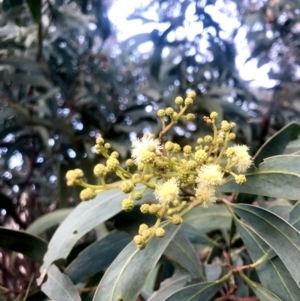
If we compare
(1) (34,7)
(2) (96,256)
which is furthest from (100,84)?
(2) (96,256)

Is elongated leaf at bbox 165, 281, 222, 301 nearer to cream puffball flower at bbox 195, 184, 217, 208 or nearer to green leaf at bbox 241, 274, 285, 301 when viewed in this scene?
green leaf at bbox 241, 274, 285, 301

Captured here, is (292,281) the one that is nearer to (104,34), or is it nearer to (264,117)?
(104,34)

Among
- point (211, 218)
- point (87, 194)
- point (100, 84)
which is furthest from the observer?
point (100, 84)

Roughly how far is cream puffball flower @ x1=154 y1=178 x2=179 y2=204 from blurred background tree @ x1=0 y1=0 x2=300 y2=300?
65cm

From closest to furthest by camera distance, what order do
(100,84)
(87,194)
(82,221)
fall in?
(87,194)
(82,221)
(100,84)

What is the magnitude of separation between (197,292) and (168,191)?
0.74 ft

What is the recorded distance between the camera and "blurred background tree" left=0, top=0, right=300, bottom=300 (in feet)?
3.90

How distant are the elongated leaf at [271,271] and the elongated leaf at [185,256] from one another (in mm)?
110

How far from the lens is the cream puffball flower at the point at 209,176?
0.49 m

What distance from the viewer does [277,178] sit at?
56 centimetres

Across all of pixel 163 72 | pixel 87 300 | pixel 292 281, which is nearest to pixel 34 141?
pixel 163 72

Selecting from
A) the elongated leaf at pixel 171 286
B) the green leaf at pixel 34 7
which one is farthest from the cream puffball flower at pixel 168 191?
the green leaf at pixel 34 7

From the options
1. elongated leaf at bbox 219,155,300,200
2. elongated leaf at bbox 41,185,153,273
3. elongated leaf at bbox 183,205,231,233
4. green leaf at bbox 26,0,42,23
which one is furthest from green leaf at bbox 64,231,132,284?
green leaf at bbox 26,0,42,23

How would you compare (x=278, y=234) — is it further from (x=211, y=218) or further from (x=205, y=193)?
(x=211, y=218)
